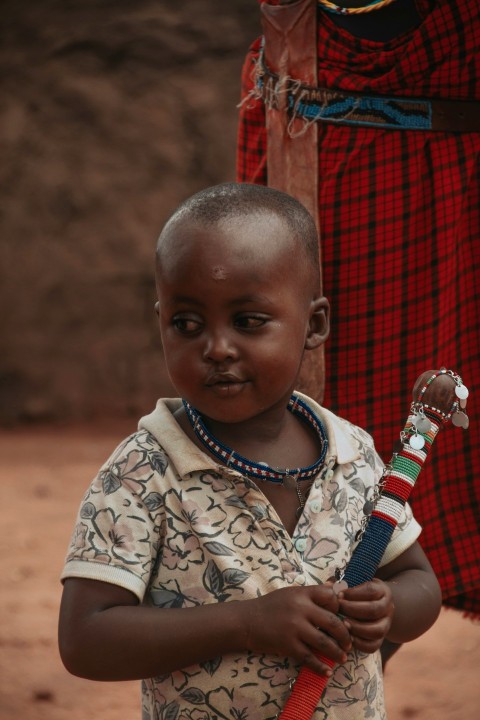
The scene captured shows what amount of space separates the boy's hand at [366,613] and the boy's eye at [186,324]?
41 cm

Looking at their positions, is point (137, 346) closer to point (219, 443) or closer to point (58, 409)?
point (58, 409)

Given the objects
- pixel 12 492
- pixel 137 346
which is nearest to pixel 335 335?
pixel 12 492

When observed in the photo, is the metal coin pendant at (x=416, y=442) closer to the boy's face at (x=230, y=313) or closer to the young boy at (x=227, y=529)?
the young boy at (x=227, y=529)

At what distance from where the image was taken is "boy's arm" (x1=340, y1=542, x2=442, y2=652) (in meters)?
1.33

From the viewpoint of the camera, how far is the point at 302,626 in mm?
1298

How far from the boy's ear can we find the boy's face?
93mm

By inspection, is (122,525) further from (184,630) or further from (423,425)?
(423,425)

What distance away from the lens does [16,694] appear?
9.80ft

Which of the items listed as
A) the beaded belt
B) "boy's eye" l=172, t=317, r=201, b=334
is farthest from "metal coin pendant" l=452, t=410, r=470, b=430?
the beaded belt

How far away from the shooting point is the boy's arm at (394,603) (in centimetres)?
133

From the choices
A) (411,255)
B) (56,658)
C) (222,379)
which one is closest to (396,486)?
(222,379)

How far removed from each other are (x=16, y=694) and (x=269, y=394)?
1967 millimetres

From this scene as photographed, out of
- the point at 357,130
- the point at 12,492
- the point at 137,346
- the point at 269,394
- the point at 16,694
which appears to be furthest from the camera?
the point at 137,346

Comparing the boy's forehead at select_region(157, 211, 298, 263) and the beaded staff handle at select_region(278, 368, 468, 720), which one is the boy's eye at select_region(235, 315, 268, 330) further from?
the beaded staff handle at select_region(278, 368, 468, 720)
